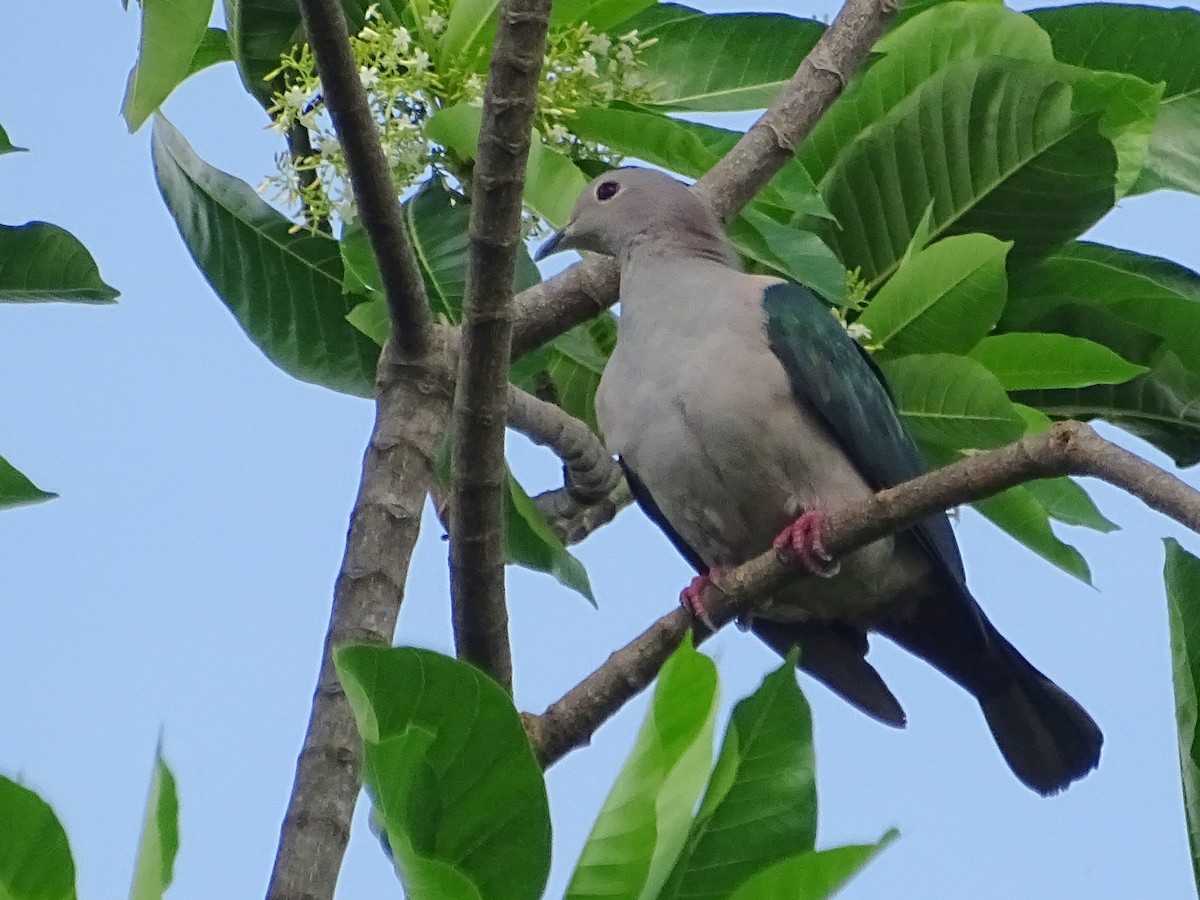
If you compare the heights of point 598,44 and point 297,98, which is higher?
point 598,44

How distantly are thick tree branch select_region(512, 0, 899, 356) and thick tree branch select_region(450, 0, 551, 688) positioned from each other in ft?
2.34

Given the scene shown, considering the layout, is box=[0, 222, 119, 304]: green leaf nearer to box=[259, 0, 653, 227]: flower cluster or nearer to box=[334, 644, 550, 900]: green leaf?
box=[259, 0, 653, 227]: flower cluster

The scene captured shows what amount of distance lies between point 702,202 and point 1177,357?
3.31 ft

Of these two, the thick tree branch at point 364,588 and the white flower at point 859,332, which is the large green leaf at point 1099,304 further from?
the thick tree branch at point 364,588

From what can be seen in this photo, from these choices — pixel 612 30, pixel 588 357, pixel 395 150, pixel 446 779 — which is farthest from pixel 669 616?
pixel 612 30

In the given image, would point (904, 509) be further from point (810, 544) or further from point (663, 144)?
point (663, 144)

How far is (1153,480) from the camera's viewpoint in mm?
1835

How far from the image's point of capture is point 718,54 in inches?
135

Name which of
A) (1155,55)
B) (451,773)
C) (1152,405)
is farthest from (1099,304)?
(451,773)

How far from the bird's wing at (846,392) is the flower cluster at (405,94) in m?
0.56

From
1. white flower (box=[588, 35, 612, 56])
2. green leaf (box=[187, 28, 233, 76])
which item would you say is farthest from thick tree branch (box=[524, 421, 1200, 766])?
green leaf (box=[187, 28, 233, 76])

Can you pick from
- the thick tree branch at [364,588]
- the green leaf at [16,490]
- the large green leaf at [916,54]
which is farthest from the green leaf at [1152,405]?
the green leaf at [16,490]

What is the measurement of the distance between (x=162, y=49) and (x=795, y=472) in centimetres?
141

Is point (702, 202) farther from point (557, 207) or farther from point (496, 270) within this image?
point (496, 270)
